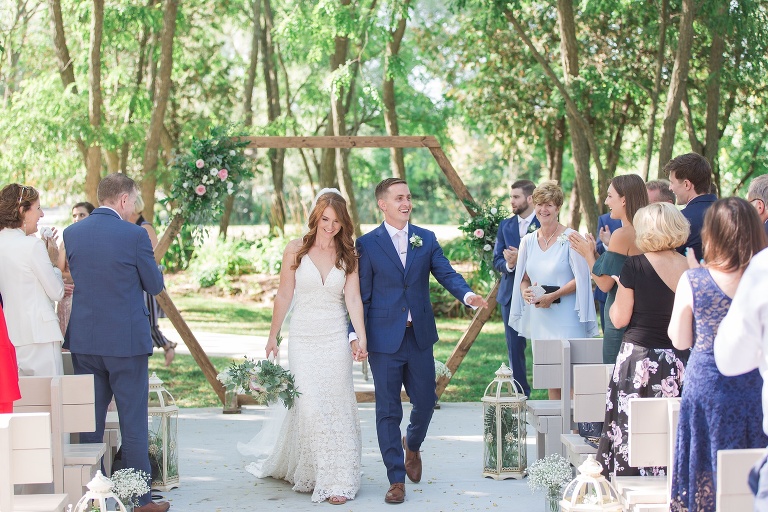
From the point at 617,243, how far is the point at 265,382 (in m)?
2.31

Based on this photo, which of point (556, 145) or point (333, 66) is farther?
point (333, 66)

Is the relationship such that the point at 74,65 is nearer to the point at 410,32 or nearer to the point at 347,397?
the point at 410,32

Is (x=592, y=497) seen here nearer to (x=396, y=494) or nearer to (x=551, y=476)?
(x=551, y=476)

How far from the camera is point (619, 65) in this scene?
54.9ft

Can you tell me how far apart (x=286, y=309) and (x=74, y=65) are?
13013 millimetres

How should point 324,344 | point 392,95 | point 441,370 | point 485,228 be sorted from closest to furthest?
point 324,344, point 441,370, point 485,228, point 392,95

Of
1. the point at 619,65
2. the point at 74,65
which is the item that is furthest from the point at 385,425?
the point at 74,65

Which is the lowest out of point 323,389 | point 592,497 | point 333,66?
point 592,497

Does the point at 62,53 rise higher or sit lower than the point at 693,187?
higher

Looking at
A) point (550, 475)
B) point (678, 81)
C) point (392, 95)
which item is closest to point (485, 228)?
point (550, 475)

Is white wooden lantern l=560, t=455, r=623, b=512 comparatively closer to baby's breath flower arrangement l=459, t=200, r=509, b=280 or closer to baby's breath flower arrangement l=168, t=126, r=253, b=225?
baby's breath flower arrangement l=459, t=200, r=509, b=280

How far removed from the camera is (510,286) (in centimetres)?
836

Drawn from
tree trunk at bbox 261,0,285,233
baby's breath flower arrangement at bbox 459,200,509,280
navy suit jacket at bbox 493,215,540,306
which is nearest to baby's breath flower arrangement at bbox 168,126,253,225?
baby's breath flower arrangement at bbox 459,200,509,280

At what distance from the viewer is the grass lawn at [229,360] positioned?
10.1 metres
